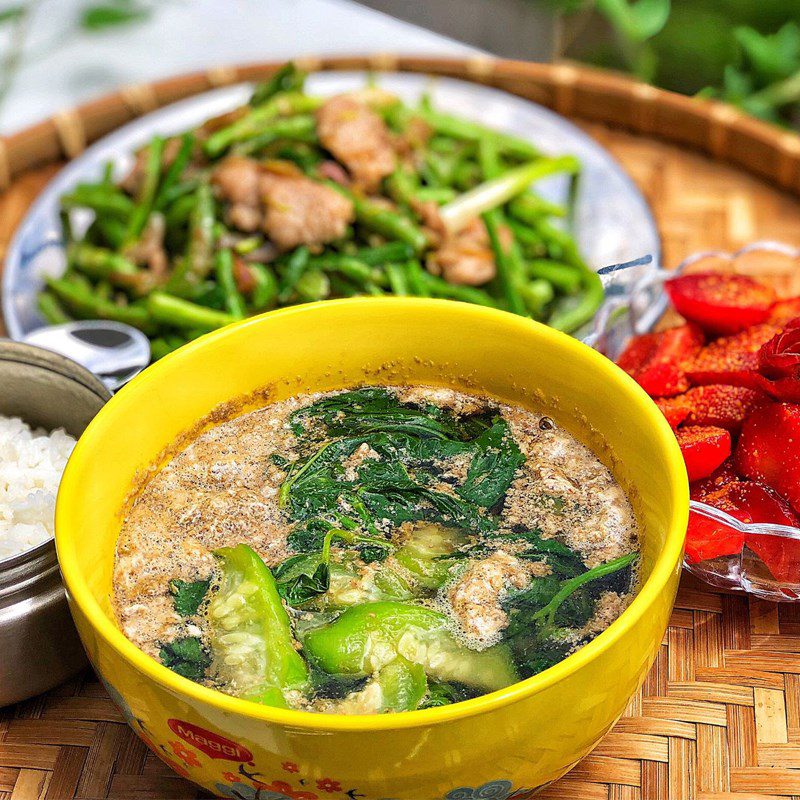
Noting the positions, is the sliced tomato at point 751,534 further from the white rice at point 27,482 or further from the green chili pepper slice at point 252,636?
the white rice at point 27,482

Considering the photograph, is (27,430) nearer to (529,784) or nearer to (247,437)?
(247,437)

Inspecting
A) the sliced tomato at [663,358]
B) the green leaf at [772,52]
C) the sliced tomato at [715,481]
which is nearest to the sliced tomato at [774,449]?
the sliced tomato at [715,481]

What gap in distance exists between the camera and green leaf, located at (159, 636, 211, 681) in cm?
120

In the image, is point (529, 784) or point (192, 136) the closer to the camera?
point (529, 784)

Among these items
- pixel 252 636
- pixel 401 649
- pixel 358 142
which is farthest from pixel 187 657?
pixel 358 142

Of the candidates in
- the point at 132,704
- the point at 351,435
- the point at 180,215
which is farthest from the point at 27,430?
the point at 180,215

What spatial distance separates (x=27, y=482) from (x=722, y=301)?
1.08m

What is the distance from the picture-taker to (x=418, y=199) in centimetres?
233

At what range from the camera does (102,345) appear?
2.11 m

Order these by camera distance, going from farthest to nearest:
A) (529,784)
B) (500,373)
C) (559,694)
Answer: (500,373)
(529,784)
(559,694)

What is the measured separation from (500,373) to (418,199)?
0.90 metres

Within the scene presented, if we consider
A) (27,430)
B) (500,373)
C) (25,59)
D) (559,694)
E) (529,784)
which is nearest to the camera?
(559,694)

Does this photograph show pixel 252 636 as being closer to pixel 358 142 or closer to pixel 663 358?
pixel 663 358

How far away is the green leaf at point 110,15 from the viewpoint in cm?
423
